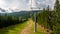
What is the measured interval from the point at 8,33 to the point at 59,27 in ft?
40.5

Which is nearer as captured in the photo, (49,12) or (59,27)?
(59,27)

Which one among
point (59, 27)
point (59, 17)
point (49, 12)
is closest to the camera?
point (59, 27)

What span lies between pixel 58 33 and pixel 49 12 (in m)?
14.4

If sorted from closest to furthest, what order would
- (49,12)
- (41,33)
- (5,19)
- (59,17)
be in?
(59,17) → (41,33) → (49,12) → (5,19)

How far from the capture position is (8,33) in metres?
28.2

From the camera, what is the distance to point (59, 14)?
20203 mm

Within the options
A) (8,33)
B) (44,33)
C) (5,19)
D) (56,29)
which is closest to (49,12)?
(44,33)

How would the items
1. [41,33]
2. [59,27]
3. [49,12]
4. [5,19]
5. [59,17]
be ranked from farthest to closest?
[5,19]
[49,12]
[41,33]
[59,17]
[59,27]

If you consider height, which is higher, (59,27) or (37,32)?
(59,27)

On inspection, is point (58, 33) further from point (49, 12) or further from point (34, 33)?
point (49, 12)

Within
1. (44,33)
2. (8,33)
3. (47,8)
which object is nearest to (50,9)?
(47,8)

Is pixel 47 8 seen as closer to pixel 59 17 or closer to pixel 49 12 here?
pixel 49 12

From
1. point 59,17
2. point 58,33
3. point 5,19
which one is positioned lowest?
point 5,19

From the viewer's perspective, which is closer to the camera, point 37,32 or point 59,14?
point 59,14
